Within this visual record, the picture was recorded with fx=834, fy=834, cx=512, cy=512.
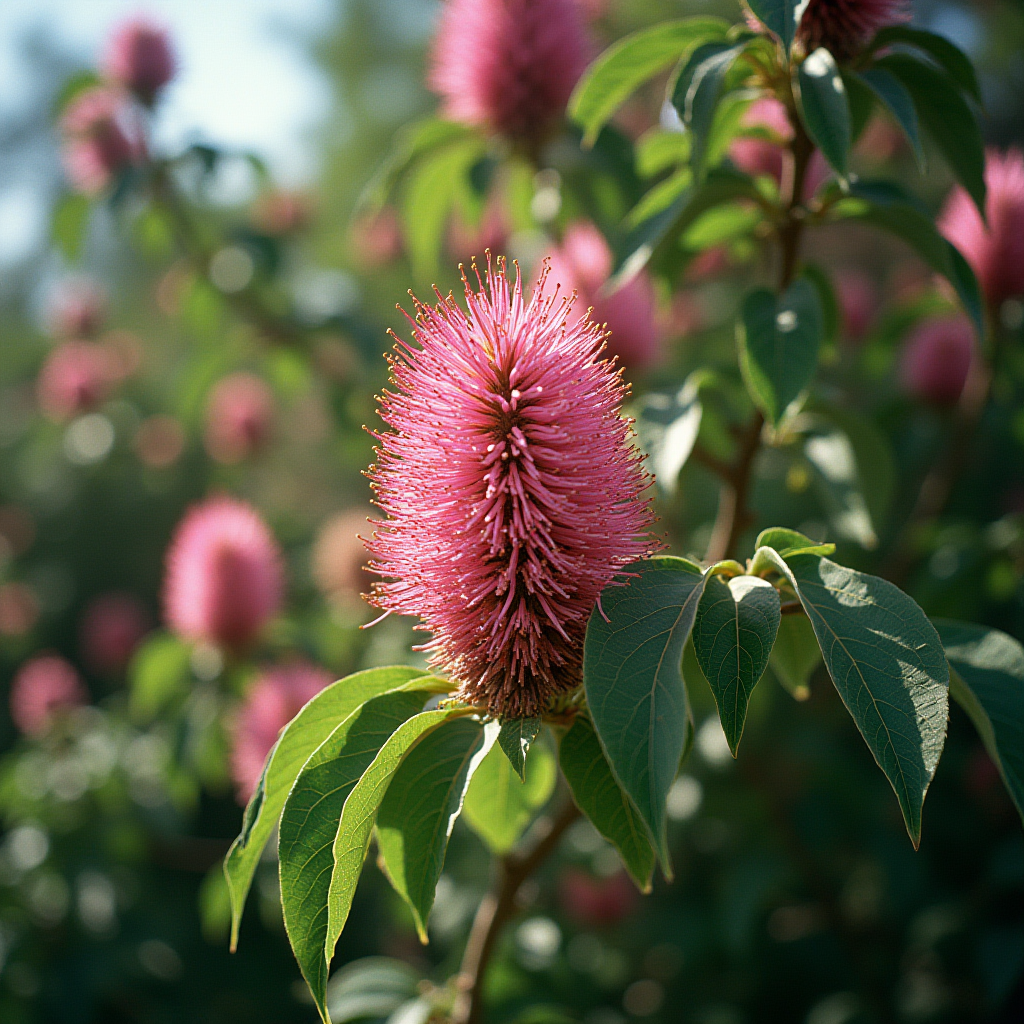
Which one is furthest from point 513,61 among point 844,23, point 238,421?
point 238,421

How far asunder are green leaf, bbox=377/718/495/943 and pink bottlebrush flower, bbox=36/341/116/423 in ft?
11.8

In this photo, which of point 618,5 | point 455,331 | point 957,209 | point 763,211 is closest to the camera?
point 455,331

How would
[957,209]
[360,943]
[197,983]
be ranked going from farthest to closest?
1. [360,943]
2. [197,983]
3. [957,209]

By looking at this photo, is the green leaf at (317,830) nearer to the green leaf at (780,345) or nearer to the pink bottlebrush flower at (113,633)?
the green leaf at (780,345)

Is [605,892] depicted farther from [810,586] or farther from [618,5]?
[618,5]

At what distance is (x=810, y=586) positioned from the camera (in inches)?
27.9

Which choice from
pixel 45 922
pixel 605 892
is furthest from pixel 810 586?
pixel 45 922

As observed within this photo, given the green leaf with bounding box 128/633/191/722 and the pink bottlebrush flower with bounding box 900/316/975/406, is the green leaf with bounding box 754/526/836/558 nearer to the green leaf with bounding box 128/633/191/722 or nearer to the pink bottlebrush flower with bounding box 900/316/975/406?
the pink bottlebrush flower with bounding box 900/316/975/406

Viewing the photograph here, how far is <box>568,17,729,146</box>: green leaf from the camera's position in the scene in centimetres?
105

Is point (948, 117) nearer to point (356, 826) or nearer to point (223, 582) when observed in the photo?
point (356, 826)

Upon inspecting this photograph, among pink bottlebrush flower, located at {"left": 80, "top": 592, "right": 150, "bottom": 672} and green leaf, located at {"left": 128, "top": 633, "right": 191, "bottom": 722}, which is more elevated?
pink bottlebrush flower, located at {"left": 80, "top": 592, "right": 150, "bottom": 672}

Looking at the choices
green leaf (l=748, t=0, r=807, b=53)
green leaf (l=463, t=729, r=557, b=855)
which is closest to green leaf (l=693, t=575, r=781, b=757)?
green leaf (l=463, t=729, r=557, b=855)

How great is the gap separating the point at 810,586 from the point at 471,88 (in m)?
1.49

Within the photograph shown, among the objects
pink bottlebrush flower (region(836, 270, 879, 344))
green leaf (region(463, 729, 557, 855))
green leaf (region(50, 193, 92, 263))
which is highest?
green leaf (region(50, 193, 92, 263))
